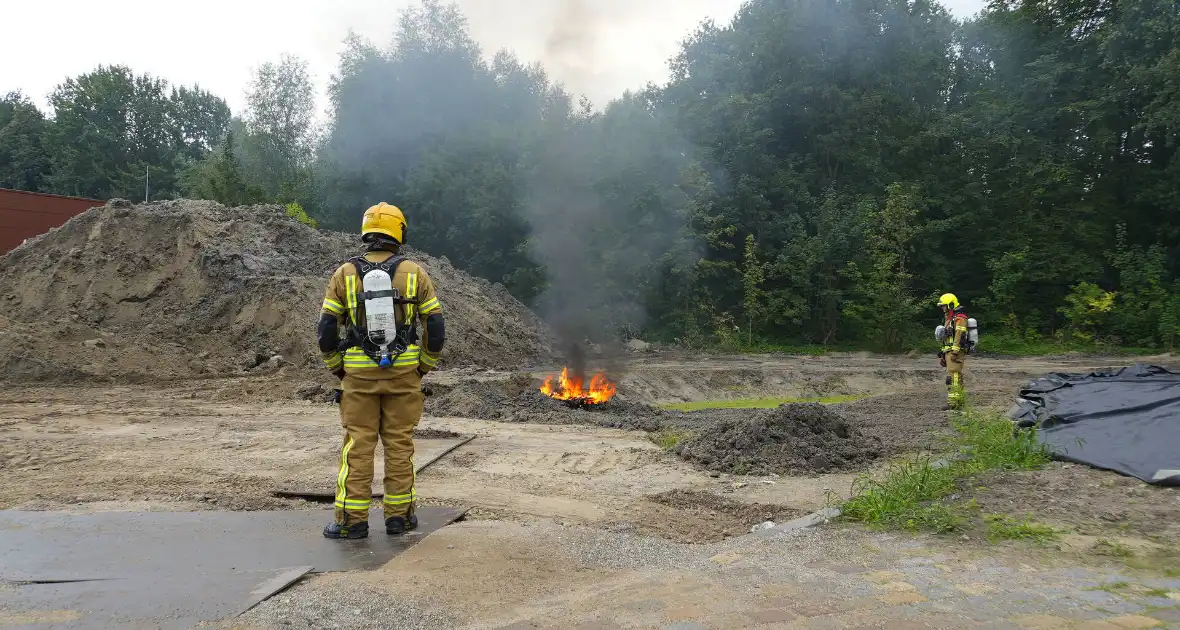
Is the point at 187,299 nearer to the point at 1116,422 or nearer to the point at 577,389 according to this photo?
the point at 577,389

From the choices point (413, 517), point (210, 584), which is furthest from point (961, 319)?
point (210, 584)

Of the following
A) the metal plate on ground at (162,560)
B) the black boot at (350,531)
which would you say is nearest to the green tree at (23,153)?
the metal plate on ground at (162,560)

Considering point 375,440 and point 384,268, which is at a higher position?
point 384,268

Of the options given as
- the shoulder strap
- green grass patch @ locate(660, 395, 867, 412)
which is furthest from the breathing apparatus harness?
green grass patch @ locate(660, 395, 867, 412)

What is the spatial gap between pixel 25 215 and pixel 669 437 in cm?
2255

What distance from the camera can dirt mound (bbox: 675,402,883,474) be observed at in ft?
24.1

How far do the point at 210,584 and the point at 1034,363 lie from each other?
20428 mm

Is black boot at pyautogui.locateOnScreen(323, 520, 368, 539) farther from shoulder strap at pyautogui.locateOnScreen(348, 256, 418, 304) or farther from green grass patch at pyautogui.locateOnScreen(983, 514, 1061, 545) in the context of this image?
green grass patch at pyautogui.locateOnScreen(983, 514, 1061, 545)

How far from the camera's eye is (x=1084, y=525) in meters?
4.75

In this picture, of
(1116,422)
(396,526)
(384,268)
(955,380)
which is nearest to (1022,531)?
(1116,422)

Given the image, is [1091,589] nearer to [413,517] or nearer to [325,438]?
[413,517]

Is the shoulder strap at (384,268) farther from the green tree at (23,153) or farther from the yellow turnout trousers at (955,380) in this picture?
the green tree at (23,153)

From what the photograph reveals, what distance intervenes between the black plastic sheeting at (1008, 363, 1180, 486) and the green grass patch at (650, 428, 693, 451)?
360cm

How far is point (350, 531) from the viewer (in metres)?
4.59
